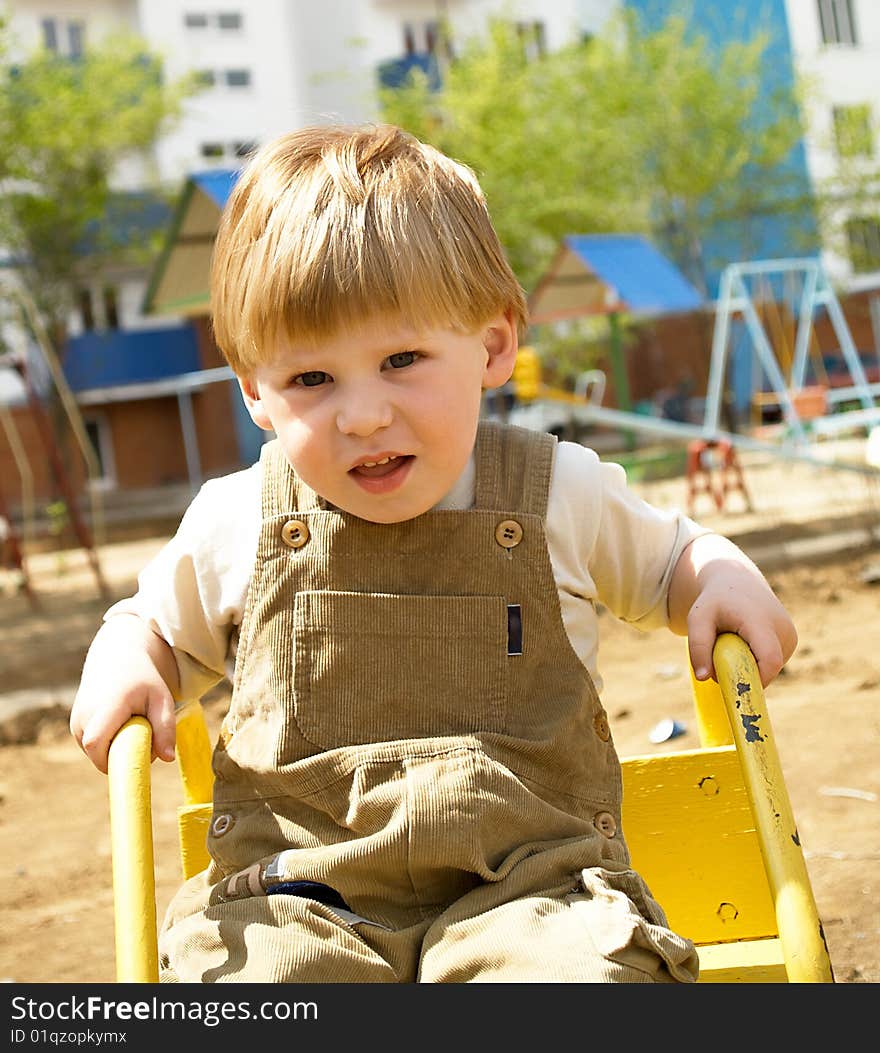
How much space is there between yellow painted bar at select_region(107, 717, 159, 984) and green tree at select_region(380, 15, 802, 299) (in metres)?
18.7

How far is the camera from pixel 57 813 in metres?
3.98

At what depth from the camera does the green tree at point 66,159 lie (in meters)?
18.4

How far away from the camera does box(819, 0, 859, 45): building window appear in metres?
23.8

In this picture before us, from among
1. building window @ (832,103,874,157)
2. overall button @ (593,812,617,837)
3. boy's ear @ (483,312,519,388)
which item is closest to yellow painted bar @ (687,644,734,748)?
overall button @ (593,812,617,837)

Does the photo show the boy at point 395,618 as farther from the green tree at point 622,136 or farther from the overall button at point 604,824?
Result: the green tree at point 622,136

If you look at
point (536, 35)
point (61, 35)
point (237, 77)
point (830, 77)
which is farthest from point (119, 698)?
point (237, 77)

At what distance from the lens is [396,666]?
57.5 inches

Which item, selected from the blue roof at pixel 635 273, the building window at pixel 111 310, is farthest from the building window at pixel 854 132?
the building window at pixel 111 310

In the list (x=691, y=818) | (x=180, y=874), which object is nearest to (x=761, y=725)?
(x=691, y=818)

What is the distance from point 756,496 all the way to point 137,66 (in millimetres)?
15820

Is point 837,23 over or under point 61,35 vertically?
under

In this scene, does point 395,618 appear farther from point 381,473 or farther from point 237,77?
point 237,77

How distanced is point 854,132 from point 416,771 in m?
22.7

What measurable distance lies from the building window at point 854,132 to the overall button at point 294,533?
22.2 meters
